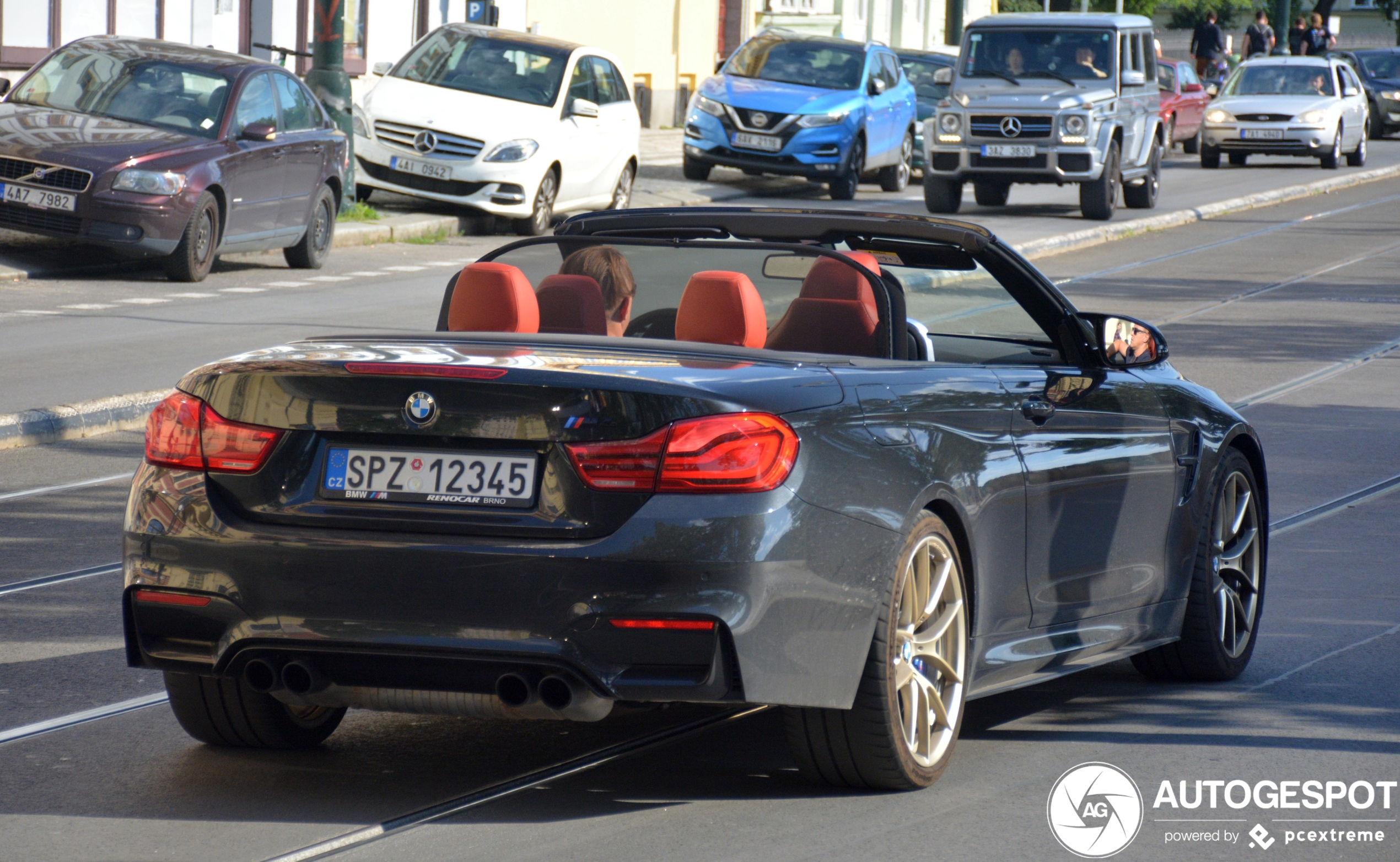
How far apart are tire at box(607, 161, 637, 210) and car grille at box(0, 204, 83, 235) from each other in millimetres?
8285

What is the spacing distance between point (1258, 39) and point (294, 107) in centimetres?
3887

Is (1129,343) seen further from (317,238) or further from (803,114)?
(803,114)

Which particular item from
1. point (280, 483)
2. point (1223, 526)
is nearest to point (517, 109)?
point (1223, 526)

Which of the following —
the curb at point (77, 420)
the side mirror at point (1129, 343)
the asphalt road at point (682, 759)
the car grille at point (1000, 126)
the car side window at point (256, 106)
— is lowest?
the curb at point (77, 420)

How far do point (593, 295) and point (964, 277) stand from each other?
6.59 m

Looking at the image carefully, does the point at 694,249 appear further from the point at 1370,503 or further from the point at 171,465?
the point at 1370,503

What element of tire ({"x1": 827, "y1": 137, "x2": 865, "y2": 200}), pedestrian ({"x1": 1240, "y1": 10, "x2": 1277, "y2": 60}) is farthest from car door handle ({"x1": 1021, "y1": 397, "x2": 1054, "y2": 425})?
pedestrian ({"x1": 1240, "y1": 10, "x2": 1277, "y2": 60})

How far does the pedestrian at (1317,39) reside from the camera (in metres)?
59.1

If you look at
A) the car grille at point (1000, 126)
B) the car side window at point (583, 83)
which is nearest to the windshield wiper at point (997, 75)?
the car grille at point (1000, 126)

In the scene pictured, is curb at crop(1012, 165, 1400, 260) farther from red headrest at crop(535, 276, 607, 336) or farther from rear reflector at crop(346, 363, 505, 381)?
rear reflector at crop(346, 363, 505, 381)

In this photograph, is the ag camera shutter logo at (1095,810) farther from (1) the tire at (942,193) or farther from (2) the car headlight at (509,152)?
(1) the tire at (942,193)

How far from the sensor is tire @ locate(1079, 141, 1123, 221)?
24016 mm

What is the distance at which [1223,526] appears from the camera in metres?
6.21

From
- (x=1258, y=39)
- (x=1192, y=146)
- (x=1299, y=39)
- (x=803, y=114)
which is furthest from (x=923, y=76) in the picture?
(x=1299, y=39)
